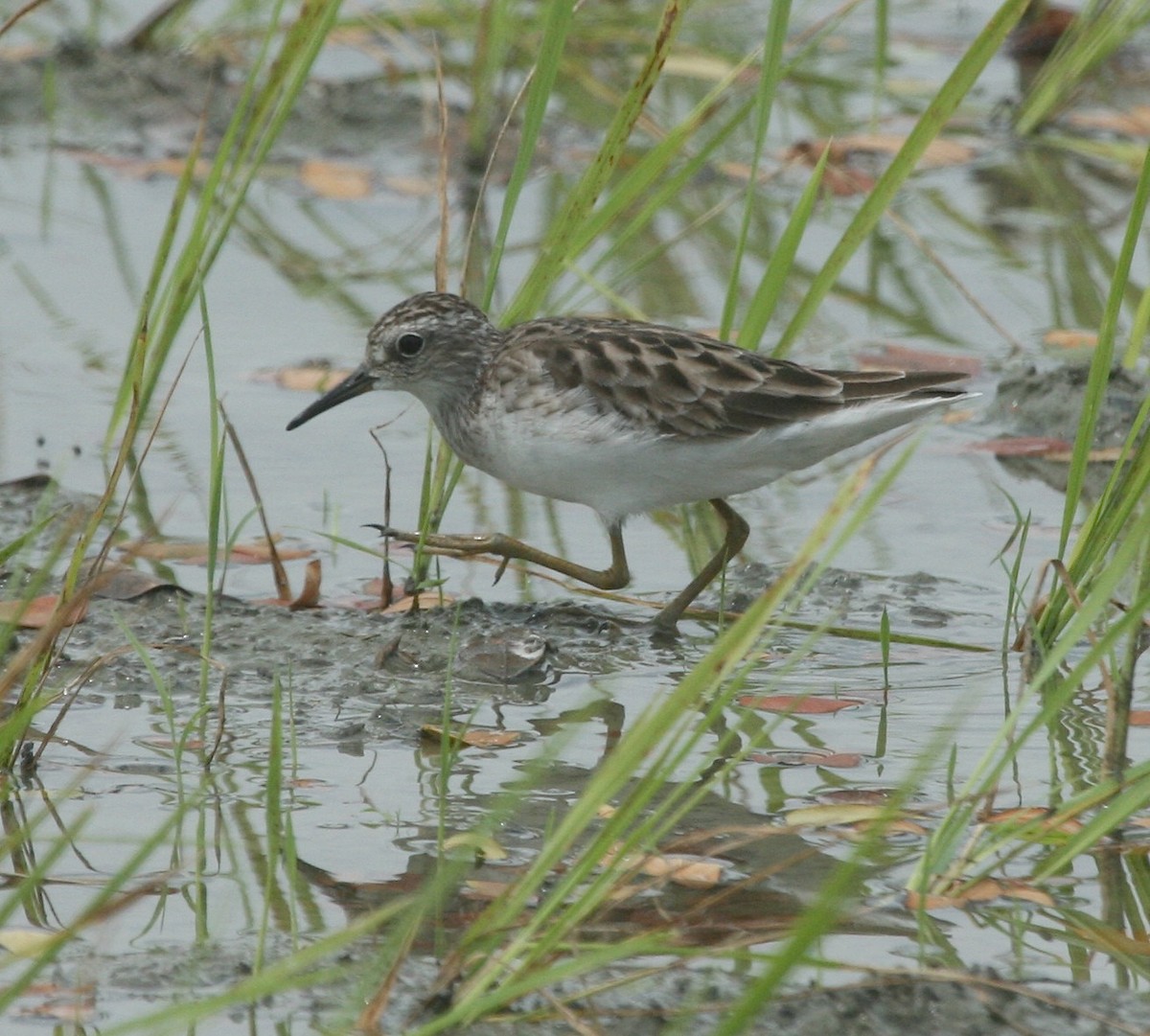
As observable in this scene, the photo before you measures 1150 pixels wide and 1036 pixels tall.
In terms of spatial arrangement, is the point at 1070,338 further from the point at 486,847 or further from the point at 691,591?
the point at 486,847

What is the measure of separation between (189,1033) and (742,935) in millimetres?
1112

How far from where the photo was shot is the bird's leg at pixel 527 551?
6148 mm

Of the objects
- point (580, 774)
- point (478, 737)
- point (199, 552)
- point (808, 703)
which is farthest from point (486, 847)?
point (199, 552)

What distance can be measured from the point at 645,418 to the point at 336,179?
5.04 metres

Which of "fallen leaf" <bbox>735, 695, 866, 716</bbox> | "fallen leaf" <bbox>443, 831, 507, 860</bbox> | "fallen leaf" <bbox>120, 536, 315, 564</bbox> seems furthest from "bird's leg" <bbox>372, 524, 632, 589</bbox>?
"fallen leaf" <bbox>443, 831, 507, 860</bbox>

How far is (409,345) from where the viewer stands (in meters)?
6.59

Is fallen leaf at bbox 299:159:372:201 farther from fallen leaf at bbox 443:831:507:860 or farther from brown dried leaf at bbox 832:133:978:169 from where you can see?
fallen leaf at bbox 443:831:507:860

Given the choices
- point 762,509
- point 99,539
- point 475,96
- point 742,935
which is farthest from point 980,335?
point 742,935

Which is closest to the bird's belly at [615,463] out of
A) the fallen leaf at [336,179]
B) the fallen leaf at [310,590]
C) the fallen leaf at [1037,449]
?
the fallen leaf at [310,590]

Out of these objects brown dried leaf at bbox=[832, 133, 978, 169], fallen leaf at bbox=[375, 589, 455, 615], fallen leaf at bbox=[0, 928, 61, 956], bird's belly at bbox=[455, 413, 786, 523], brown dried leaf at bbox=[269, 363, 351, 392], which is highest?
brown dried leaf at bbox=[832, 133, 978, 169]

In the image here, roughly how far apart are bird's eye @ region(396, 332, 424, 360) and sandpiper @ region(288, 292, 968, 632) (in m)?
0.02

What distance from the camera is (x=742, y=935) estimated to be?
404 centimetres

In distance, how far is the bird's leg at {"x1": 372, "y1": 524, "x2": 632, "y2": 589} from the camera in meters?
6.15

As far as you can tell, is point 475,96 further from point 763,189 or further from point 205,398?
point 205,398
